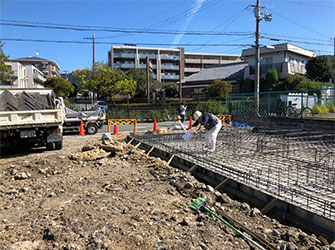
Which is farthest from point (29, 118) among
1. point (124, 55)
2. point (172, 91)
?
point (124, 55)

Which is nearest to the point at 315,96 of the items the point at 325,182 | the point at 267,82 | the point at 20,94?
the point at 325,182

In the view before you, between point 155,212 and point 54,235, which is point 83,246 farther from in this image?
point 155,212

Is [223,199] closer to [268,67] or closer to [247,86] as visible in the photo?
[247,86]

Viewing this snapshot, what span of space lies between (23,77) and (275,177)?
51540 millimetres

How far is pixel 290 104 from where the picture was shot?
635 inches

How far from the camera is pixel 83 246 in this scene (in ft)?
10.9

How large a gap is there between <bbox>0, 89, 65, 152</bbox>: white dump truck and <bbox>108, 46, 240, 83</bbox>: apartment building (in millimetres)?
43463

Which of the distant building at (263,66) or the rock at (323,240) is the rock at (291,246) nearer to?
the rock at (323,240)

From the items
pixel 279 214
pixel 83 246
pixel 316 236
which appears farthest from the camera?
pixel 279 214

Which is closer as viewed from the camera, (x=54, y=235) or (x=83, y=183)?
(x=54, y=235)

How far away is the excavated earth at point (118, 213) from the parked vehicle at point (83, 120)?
297 inches

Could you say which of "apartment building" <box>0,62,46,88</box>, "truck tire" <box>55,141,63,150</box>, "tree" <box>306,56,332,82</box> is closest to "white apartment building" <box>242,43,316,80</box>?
"tree" <box>306,56,332,82</box>

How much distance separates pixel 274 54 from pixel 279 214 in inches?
1440

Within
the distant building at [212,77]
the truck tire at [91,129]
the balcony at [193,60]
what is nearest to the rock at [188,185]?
the truck tire at [91,129]
